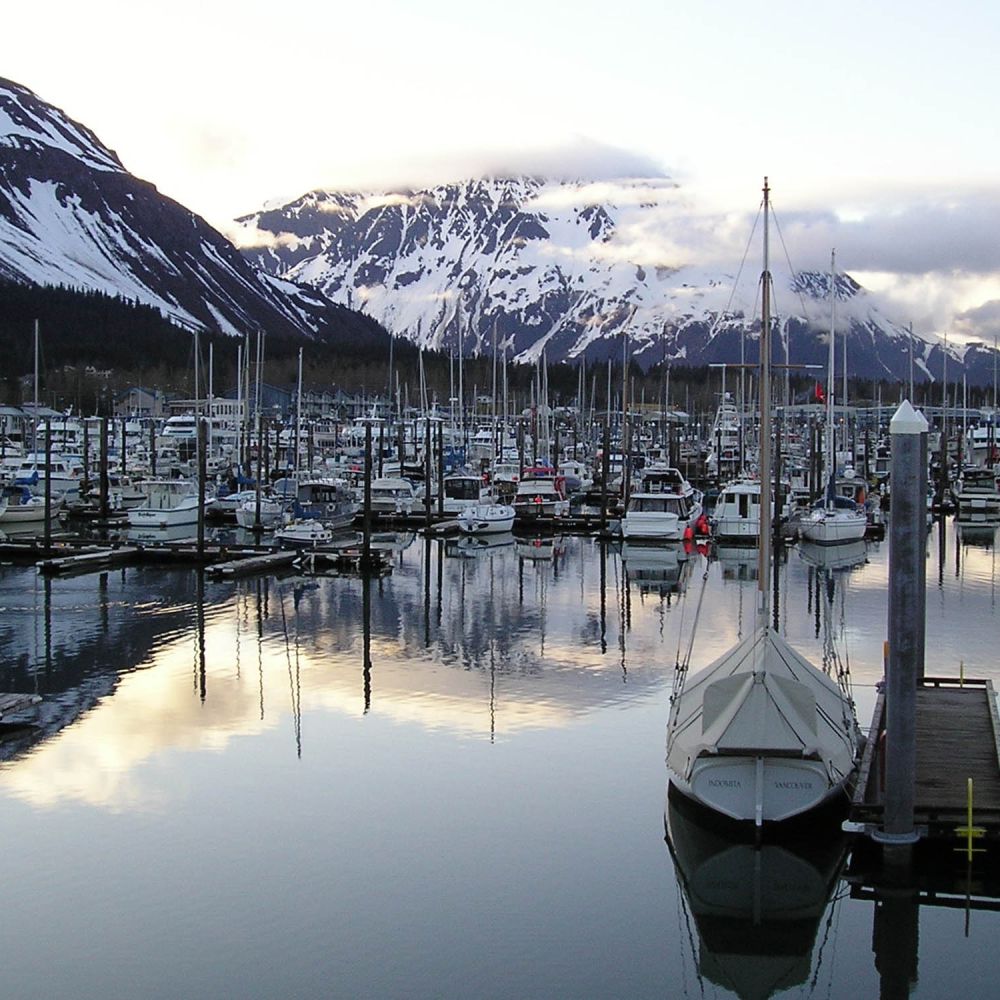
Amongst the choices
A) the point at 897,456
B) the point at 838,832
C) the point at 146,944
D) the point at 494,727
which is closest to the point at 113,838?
the point at 146,944

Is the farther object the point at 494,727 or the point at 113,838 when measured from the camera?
the point at 494,727

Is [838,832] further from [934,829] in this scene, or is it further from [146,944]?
[146,944]

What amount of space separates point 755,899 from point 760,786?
→ 1.47m

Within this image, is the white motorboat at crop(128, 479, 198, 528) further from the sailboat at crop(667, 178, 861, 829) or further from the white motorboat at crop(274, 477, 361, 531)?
the sailboat at crop(667, 178, 861, 829)

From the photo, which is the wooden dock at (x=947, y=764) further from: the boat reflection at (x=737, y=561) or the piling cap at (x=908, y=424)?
the boat reflection at (x=737, y=561)

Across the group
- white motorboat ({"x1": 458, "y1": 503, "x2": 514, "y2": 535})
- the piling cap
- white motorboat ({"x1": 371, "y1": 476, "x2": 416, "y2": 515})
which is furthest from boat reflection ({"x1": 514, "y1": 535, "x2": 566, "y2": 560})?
the piling cap

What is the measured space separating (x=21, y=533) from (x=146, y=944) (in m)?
47.5

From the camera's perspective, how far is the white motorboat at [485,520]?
62438mm

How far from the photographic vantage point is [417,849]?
1975cm

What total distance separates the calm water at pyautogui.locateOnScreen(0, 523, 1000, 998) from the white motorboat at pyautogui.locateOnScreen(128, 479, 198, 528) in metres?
21.1

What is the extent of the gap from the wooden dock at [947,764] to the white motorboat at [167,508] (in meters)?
39.8

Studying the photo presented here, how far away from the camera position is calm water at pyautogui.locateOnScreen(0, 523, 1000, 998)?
16.2 meters

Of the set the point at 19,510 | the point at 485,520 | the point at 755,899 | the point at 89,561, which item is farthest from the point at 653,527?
the point at 755,899

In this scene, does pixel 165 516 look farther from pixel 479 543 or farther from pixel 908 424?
pixel 908 424
